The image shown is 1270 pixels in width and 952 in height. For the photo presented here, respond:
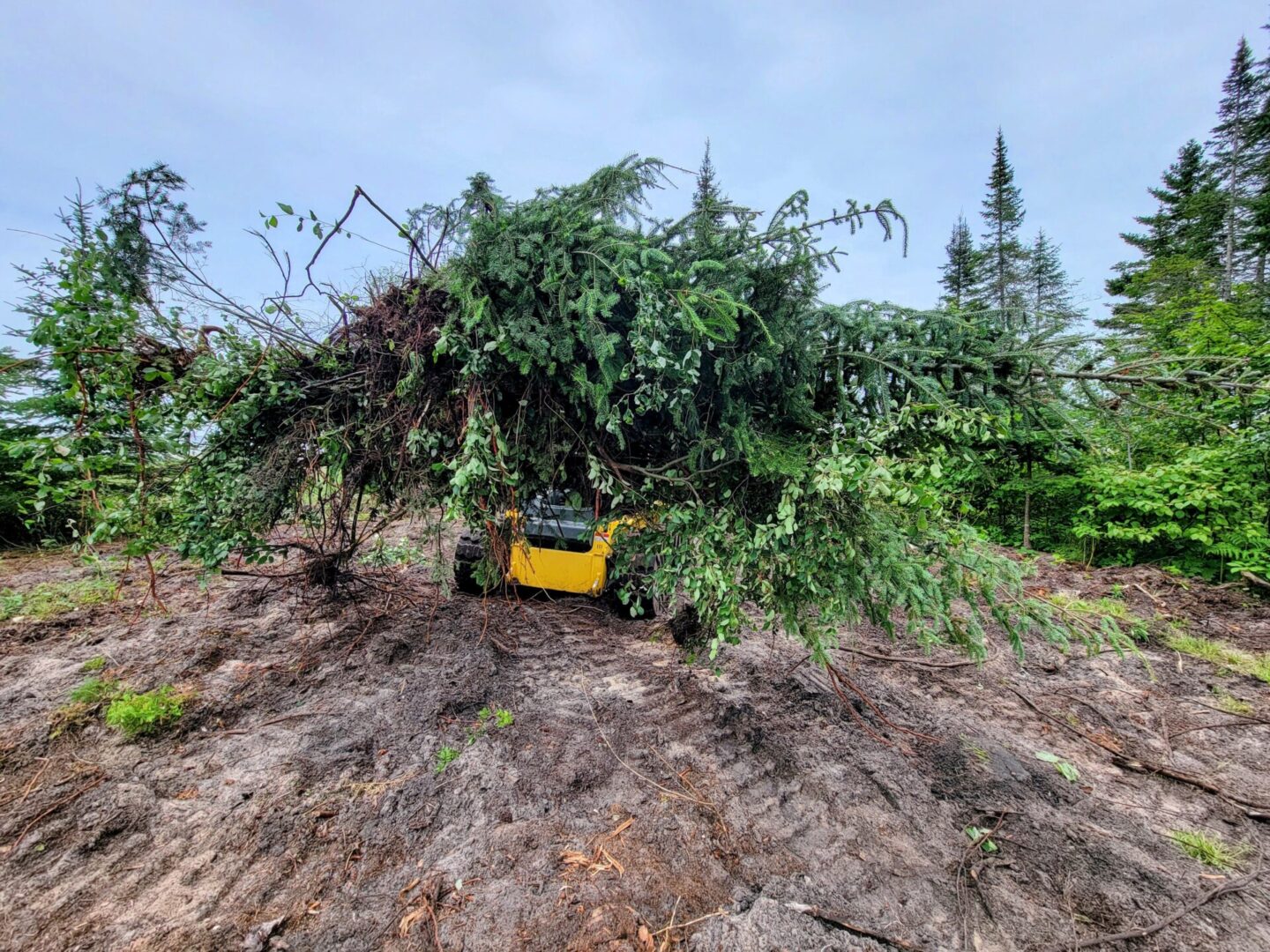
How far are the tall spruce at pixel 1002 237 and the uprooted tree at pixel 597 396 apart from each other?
913 inches

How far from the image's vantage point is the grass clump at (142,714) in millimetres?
2996

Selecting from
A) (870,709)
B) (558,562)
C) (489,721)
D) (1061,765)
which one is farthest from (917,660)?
(489,721)

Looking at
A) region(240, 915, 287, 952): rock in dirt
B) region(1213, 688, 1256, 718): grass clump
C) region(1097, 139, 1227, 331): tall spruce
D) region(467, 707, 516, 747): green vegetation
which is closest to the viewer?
region(240, 915, 287, 952): rock in dirt

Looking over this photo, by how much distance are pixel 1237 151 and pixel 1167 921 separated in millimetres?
29633

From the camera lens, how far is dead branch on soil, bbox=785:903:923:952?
198cm

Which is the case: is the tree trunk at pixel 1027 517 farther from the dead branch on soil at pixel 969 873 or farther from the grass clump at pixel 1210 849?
the dead branch on soil at pixel 969 873

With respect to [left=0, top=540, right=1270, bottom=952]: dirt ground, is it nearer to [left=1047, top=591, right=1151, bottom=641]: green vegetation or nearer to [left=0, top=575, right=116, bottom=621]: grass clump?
[left=0, top=575, right=116, bottom=621]: grass clump

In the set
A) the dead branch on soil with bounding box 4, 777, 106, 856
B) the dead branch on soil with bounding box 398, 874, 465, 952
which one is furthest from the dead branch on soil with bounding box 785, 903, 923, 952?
the dead branch on soil with bounding box 4, 777, 106, 856

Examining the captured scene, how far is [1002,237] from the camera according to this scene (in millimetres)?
21547

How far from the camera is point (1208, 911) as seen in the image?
2160 millimetres

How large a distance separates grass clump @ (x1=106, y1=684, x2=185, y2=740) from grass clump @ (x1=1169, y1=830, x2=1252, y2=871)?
579 cm

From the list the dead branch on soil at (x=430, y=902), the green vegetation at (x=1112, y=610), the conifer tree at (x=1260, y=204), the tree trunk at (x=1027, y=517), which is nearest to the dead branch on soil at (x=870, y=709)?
the dead branch on soil at (x=430, y=902)

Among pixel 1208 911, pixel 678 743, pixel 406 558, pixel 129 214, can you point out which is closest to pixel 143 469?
pixel 129 214

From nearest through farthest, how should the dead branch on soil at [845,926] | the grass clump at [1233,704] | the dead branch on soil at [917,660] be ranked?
the dead branch on soil at [845,926] → the grass clump at [1233,704] → the dead branch on soil at [917,660]
